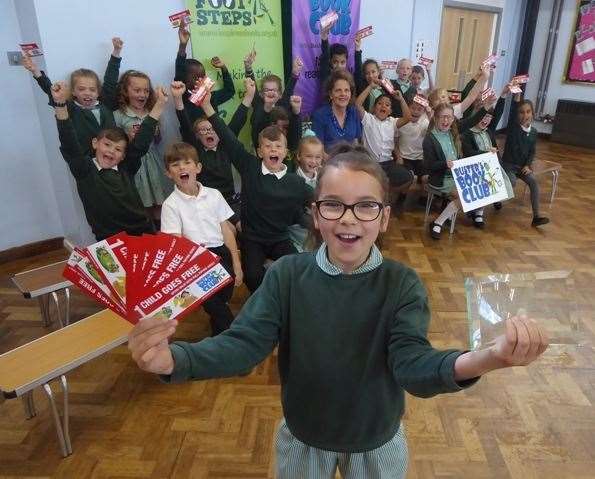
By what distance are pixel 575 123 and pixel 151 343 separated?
8870 mm

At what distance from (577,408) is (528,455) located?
463 mm

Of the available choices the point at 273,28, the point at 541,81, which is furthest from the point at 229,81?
the point at 541,81

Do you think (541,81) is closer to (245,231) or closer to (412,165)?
(412,165)

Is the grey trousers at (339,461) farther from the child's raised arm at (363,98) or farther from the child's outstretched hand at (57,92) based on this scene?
the child's raised arm at (363,98)

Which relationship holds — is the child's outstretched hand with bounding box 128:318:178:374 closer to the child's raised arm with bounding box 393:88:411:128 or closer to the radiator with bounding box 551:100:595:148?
the child's raised arm with bounding box 393:88:411:128

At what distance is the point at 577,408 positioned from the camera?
218 centimetres

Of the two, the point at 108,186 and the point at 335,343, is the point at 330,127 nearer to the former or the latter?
the point at 108,186

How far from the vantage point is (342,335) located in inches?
41.4

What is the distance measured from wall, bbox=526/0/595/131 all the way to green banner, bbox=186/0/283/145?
20.2ft

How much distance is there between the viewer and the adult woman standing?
395 cm

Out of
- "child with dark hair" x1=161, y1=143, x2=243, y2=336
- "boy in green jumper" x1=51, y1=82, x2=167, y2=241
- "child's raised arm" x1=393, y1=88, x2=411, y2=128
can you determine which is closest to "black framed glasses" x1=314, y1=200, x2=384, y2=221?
"child with dark hair" x1=161, y1=143, x2=243, y2=336

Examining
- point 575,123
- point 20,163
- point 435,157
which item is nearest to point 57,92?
point 20,163

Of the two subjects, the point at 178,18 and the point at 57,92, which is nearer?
the point at 57,92

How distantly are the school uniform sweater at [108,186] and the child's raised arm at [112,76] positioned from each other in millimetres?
577
